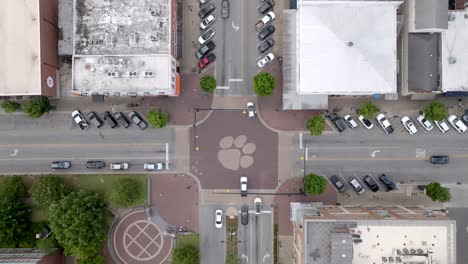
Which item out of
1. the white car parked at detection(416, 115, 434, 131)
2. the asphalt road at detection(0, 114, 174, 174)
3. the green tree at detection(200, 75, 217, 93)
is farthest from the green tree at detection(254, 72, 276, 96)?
the white car parked at detection(416, 115, 434, 131)

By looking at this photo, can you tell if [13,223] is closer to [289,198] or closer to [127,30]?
[127,30]

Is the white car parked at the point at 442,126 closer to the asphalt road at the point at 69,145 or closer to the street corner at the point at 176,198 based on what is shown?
the street corner at the point at 176,198

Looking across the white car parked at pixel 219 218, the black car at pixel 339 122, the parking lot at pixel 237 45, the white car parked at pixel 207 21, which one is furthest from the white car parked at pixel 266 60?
the white car parked at pixel 219 218

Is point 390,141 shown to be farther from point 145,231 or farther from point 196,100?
point 145,231

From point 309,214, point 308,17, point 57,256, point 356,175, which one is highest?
point 308,17

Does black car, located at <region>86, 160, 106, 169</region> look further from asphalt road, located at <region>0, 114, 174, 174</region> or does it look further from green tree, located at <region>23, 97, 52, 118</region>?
green tree, located at <region>23, 97, 52, 118</region>

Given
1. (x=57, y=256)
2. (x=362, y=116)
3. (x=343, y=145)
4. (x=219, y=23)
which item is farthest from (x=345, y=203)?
(x=57, y=256)
